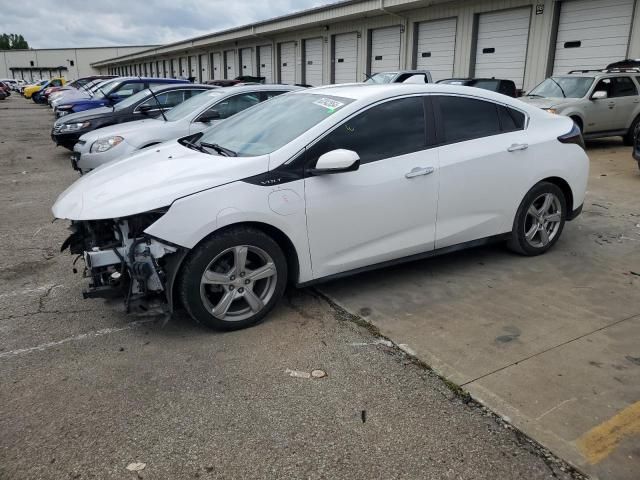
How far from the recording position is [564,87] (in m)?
12.2

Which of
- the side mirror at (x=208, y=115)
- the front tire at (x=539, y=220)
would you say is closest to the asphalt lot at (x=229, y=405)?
the front tire at (x=539, y=220)

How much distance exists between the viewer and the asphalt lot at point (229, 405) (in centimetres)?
248

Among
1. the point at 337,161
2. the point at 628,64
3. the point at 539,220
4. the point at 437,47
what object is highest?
the point at 437,47

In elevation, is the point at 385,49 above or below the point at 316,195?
above

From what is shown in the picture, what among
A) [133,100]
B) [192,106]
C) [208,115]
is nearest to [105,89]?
[133,100]

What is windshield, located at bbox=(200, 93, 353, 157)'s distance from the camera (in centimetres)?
401

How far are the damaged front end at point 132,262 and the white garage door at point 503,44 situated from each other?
15867 mm

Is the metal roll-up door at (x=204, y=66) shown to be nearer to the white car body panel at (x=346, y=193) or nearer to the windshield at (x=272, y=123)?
the windshield at (x=272, y=123)

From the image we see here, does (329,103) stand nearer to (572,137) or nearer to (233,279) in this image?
(233,279)

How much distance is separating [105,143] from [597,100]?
1007 centimetres

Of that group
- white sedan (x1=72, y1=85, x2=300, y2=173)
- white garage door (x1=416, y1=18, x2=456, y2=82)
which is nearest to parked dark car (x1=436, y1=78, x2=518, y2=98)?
white garage door (x1=416, y1=18, x2=456, y2=82)

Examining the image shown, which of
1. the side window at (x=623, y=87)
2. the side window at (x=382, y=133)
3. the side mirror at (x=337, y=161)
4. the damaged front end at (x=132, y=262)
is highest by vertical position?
the side window at (x=623, y=87)

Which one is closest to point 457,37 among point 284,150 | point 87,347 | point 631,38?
point 631,38

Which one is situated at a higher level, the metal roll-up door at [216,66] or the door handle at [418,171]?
the metal roll-up door at [216,66]
